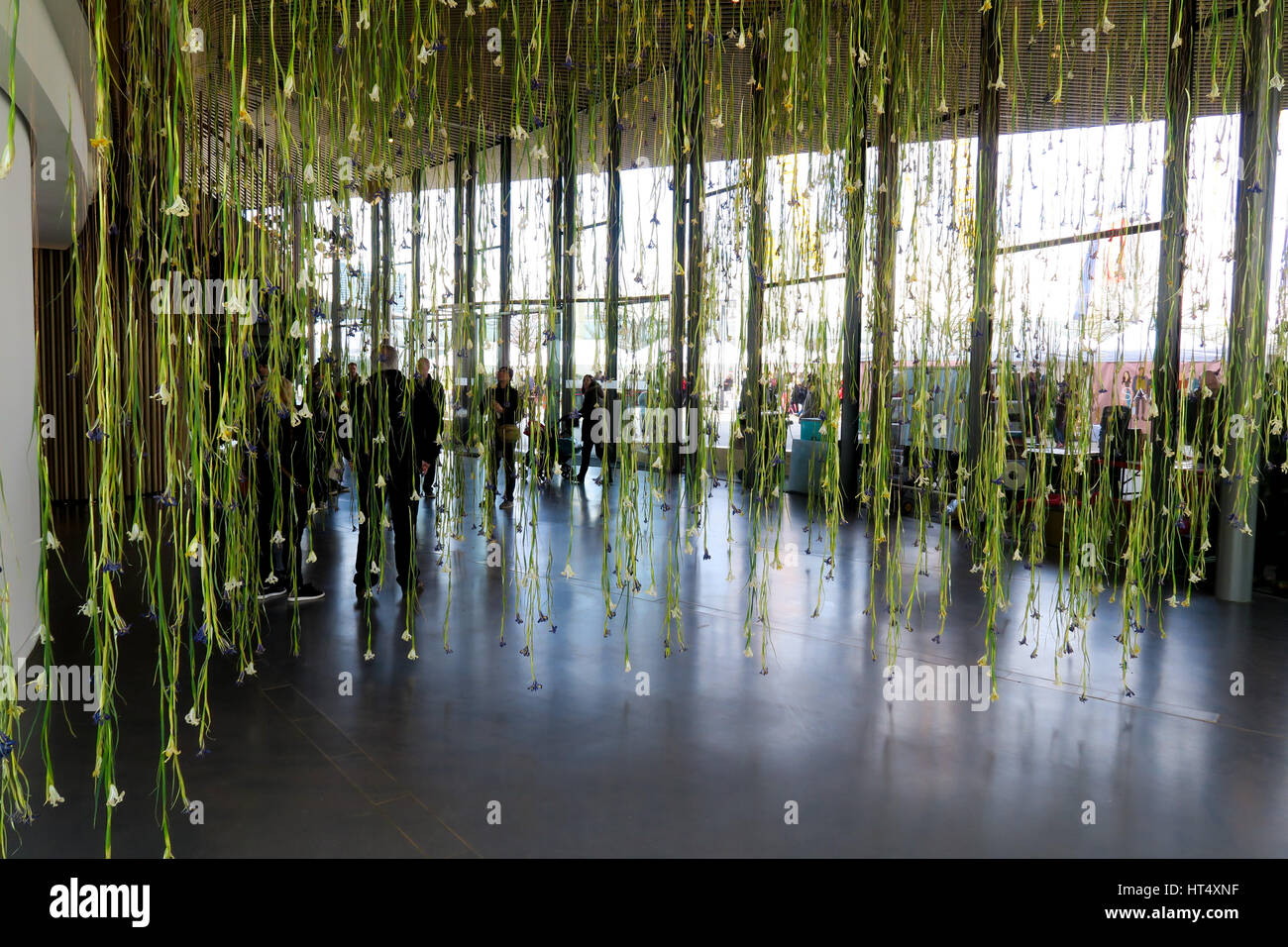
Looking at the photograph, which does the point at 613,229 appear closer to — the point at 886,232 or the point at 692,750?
the point at 886,232

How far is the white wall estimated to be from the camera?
3.02 meters

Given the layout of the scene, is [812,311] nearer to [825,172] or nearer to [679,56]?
[825,172]

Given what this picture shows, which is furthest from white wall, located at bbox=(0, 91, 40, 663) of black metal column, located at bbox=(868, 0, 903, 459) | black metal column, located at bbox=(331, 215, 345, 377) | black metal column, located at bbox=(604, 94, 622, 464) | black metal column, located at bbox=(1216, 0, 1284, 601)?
black metal column, located at bbox=(1216, 0, 1284, 601)

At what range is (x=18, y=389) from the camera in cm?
324

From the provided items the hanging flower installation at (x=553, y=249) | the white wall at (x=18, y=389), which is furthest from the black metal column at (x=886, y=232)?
the white wall at (x=18, y=389)

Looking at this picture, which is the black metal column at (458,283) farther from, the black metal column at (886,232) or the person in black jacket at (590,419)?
the person in black jacket at (590,419)

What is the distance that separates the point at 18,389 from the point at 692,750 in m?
2.78

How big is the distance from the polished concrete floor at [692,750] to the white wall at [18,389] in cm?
38

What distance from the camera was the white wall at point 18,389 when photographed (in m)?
3.02

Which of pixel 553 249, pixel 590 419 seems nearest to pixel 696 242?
pixel 553 249

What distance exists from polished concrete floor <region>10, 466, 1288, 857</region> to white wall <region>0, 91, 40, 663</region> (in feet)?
1.23

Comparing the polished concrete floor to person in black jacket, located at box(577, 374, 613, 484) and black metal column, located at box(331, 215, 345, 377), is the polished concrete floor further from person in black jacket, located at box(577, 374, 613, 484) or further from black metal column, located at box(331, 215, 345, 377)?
person in black jacket, located at box(577, 374, 613, 484)

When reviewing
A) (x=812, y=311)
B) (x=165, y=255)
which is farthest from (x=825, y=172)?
(x=165, y=255)
